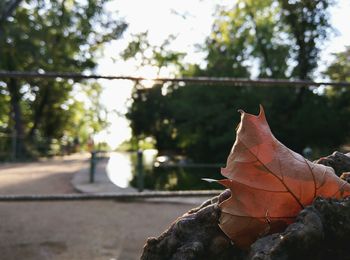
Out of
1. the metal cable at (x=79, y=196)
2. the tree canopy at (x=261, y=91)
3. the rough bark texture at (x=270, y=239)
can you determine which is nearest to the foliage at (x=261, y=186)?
the rough bark texture at (x=270, y=239)

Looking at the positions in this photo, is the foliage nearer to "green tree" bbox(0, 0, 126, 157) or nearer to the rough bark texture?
the rough bark texture

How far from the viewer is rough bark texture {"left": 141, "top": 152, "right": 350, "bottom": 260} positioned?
35.8 inches

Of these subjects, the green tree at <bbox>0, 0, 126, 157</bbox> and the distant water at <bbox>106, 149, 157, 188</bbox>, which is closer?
the distant water at <bbox>106, 149, 157, 188</bbox>

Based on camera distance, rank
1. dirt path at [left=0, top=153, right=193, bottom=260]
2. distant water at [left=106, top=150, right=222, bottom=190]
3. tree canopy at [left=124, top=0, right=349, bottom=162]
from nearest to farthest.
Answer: dirt path at [left=0, top=153, right=193, bottom=260], distant water at [left=106, top=150, right=222, bottom=190], tree canopy at [left=124, top=0, right=349, bottom=162]

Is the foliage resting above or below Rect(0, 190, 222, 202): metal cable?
above

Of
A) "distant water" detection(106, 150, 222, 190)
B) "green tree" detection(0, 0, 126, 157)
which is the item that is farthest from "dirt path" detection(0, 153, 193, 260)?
"green tree" detection(0, 0, 126, 157)

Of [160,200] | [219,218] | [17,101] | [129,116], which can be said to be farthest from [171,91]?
[219,218]

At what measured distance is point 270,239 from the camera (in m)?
0.93

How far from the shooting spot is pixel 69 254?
2930mm

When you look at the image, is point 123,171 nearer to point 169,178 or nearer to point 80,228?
point 169,178

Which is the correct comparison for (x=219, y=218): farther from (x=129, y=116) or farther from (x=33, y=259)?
(x=129, y=116)

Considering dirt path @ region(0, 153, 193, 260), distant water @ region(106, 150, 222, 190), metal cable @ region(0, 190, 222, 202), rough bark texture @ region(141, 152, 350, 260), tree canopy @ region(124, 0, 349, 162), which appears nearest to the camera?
rough bark texture @ region(141, 152, 350, 260)

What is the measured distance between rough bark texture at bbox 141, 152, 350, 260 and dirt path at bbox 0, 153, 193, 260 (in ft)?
5.80

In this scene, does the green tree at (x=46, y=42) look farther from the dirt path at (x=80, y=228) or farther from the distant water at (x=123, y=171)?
the dirt path at (x=80, y=228)
